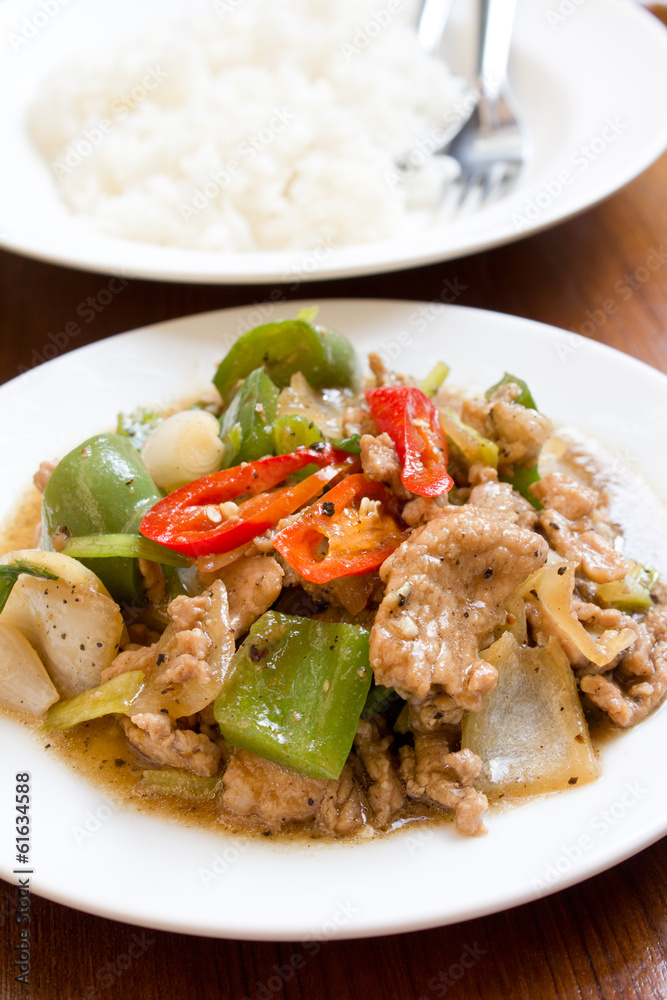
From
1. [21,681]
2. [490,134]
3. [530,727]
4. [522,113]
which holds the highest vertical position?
[522,113]

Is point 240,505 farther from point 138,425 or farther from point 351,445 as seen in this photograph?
point 138,425

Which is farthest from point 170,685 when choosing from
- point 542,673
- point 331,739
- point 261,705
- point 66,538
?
point 542,673

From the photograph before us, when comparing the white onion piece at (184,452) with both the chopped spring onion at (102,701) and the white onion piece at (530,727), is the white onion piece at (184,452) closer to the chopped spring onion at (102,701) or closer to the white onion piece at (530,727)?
the chopped spring onion at (102,701)

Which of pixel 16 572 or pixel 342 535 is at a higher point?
pixel 342 535

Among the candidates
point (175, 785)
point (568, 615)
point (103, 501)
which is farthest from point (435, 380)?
point (175, 785)

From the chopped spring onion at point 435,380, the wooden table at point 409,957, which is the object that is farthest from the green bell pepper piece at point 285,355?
the wooden table at point 409,957

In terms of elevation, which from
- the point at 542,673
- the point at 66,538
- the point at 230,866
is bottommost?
the point at 66,538

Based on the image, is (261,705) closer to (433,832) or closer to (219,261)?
(433,832)
